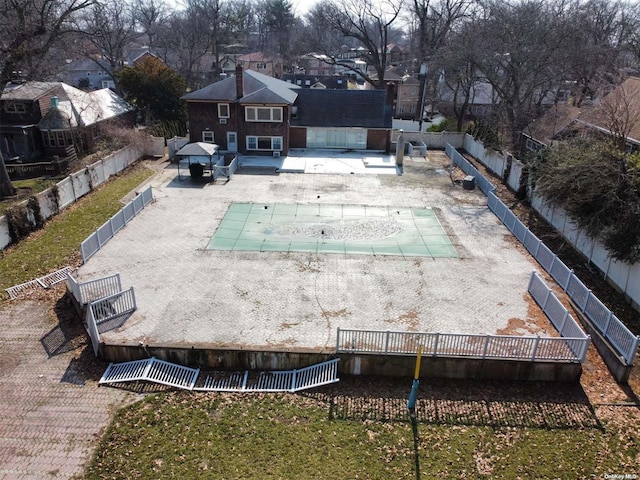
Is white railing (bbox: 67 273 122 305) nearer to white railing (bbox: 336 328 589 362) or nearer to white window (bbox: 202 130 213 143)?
white railing (bbox: 336 328 589 362)

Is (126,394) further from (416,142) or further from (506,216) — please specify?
(416,142)

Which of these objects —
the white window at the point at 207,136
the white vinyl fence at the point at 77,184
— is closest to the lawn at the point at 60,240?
the white vinyl fence at the point at 77,184

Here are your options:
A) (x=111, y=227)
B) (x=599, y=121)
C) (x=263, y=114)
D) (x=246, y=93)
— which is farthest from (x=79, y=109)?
(x=599, y=121)

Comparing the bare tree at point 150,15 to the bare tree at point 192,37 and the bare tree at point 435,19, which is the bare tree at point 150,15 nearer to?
the bare tree at point 192,37

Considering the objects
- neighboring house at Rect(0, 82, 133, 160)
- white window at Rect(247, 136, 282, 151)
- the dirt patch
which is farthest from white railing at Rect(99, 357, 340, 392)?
neighboring house at Rect(0, 82, 133, 160)

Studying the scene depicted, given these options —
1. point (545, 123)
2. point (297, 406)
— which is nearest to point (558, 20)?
point (545, 123)

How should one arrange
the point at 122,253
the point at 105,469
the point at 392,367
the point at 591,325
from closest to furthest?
the point at 105,469 < the point at 392,367 < the point at 591,325 < the point at 122,253
